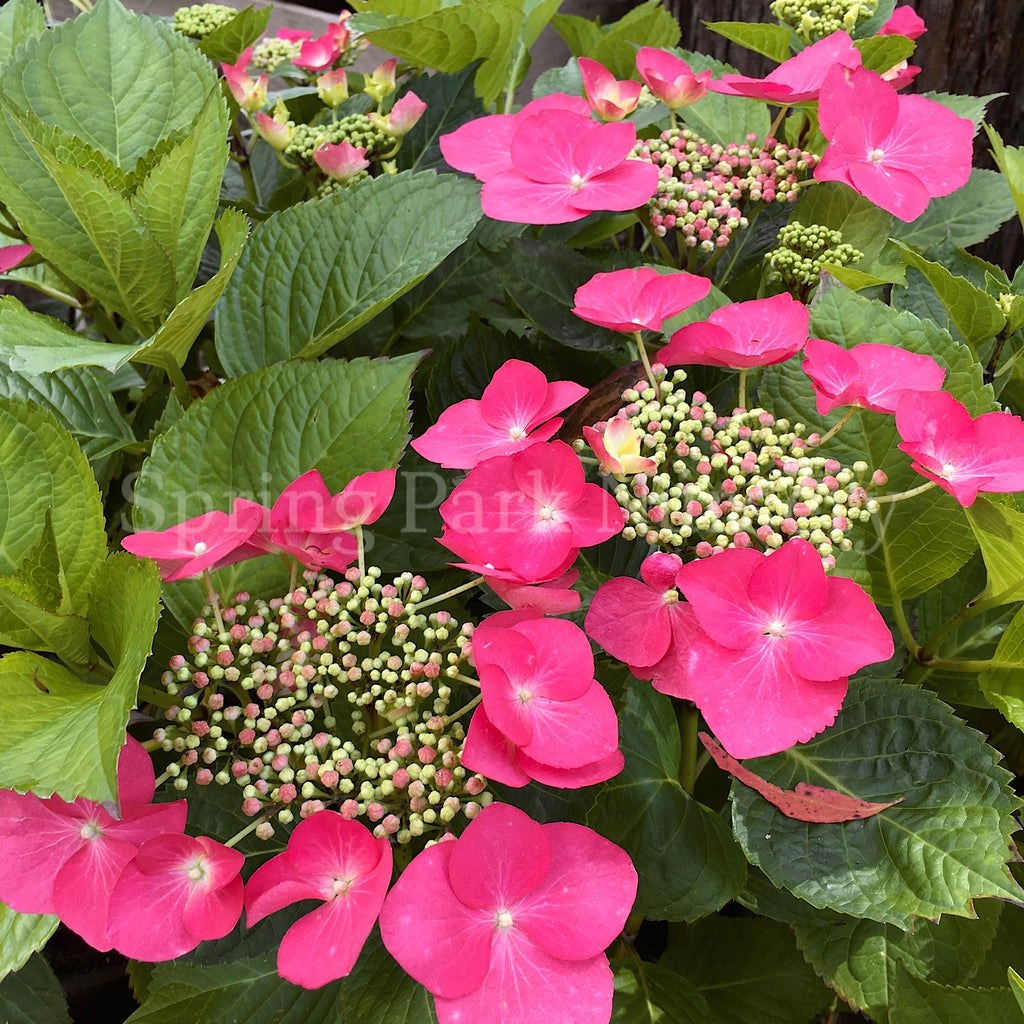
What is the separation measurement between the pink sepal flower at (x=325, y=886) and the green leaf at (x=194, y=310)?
0.34 metres

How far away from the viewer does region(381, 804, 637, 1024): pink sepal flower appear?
1.40 ft

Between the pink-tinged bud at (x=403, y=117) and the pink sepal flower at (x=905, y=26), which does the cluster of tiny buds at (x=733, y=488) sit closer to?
the pink-tinged bud at (x=403, y=117)

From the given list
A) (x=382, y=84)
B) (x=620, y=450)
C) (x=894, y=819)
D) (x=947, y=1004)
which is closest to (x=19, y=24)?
(x=382, y=84)

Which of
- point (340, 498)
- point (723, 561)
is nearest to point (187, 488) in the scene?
point (340, 498)

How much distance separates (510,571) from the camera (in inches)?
19.0

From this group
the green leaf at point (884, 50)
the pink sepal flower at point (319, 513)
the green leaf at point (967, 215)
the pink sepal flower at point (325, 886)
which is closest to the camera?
the pink sepal flower at point (325, 886)

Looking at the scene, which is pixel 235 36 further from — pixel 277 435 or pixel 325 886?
pixel 325 886

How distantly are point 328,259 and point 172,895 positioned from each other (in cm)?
49

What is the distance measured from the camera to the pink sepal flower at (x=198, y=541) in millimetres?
490

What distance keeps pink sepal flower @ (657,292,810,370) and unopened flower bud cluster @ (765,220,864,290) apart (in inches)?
7.7

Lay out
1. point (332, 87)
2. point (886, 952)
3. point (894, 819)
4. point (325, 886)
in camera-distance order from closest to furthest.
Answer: point (325, 886)
point (894, 819)
point (886, 952)
point (332, 87)

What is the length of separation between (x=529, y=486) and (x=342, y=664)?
154 millimetres

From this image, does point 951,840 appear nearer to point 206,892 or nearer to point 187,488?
point 206,892

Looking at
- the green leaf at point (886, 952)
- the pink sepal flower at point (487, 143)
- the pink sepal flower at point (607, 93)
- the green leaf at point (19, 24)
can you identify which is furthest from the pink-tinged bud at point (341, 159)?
the green leaf at point (886, 952)
